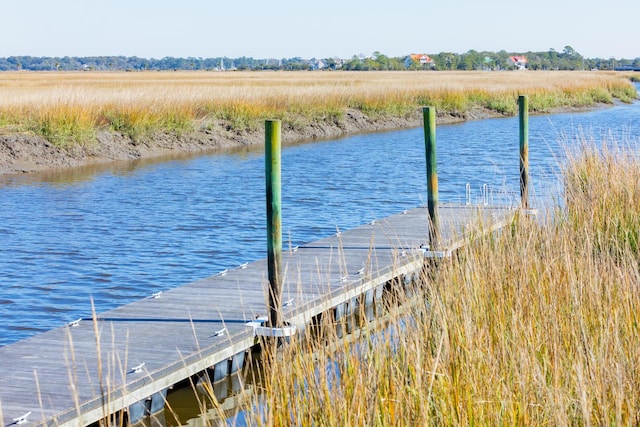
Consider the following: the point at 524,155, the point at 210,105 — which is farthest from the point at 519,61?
the point at 524,155

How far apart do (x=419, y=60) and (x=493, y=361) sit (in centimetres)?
12952

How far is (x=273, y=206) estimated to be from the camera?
5875 millimetres

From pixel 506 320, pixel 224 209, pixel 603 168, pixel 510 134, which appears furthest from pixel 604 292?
pixel 510 134

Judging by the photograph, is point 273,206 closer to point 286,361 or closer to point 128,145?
point 286,361

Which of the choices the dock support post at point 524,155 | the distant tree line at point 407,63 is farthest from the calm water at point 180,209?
the distant tree line at point 407,63

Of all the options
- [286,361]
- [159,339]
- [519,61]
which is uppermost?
[519,61]

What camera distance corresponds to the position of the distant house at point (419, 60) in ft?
413

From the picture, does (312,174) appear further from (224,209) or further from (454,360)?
(454,360)

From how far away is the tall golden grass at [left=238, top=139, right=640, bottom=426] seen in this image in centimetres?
316

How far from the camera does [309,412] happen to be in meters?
3.34

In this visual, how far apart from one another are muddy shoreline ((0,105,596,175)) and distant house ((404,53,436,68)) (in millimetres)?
99987

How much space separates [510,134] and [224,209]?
45.3ft

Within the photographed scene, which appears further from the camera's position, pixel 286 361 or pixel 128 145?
pixel 128 145

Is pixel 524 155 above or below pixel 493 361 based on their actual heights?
above
